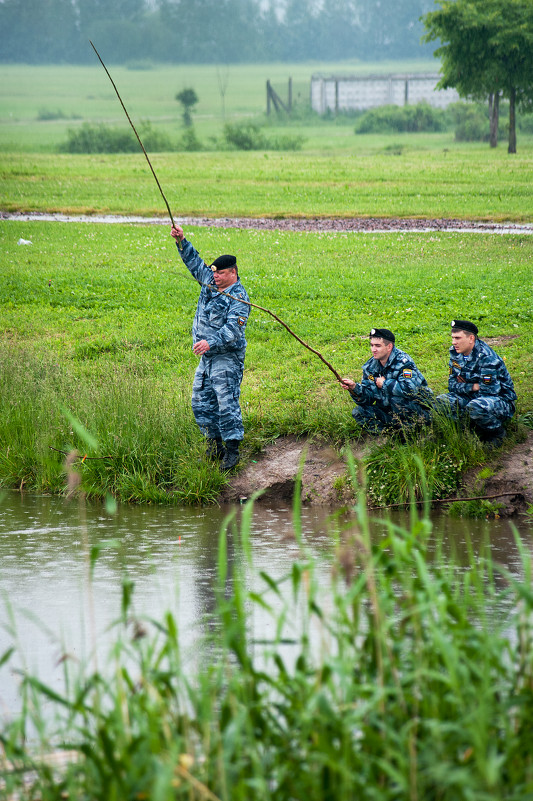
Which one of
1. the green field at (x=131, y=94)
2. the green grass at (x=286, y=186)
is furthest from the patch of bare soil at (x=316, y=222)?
the green field at (x=131, y=94)

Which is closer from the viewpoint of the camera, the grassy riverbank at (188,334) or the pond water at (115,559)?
the pond water at (115,559)

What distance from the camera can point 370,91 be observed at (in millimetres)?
72062

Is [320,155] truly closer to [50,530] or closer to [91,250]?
[91,250]

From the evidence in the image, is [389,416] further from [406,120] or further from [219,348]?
[406,120]

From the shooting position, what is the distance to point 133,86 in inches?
3002

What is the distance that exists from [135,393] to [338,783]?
7049 mm

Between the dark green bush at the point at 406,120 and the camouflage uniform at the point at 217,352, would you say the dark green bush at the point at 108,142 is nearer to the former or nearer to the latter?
the dark green bush at the point at 406,120

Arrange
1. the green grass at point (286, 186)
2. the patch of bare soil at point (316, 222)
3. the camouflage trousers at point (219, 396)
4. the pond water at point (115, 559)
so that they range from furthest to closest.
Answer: the green grass at point (286, 186) → the patch of bare soil at point (316, 222) → the camouflage trousers at point (219, 396) → the pond water at point (115, 559)

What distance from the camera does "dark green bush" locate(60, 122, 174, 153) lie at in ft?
155

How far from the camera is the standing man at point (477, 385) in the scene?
28.0 ft

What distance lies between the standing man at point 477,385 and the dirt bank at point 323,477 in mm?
395

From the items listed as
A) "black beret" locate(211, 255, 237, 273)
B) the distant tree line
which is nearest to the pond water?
"black beret" locate(211, 255, 237, 273)

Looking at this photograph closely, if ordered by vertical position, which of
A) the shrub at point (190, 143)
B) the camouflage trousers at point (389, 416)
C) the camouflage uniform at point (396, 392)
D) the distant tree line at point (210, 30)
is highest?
the distant tree line at point (210, 30)

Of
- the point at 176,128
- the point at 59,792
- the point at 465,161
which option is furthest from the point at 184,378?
the point at 176,128
